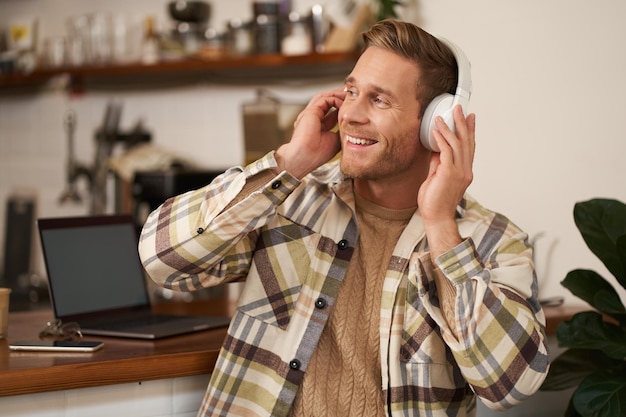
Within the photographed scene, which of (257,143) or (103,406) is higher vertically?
(257,143)

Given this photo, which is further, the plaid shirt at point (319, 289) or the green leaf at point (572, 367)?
the green leaf at point (572, 367)

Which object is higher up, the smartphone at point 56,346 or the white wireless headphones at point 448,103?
the white wireless headphones at point 448,103

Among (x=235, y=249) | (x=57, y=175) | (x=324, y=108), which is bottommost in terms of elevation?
(x=57, y=175)

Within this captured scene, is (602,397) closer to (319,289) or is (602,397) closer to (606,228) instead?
(606,228)

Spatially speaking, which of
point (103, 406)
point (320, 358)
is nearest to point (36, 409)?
point (103, 406)

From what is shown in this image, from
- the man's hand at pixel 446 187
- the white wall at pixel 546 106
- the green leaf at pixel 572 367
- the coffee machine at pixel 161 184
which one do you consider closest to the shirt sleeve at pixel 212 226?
the man's hand at pixel 446 187

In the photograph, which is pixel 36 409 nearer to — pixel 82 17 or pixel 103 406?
pixel 103 406

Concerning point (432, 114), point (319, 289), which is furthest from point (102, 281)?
point (432, 114)

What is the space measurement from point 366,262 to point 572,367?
0.63 meters

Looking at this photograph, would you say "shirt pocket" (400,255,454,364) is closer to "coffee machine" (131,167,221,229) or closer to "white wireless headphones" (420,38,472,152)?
"white wireless headphones" (420,38,472,152)

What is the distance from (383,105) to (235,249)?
41cm

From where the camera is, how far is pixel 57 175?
5230 mm

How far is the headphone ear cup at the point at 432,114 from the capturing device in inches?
70.9

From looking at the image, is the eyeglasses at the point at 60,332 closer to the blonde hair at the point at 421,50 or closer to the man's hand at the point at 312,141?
the man's hand at the point at 312,141
